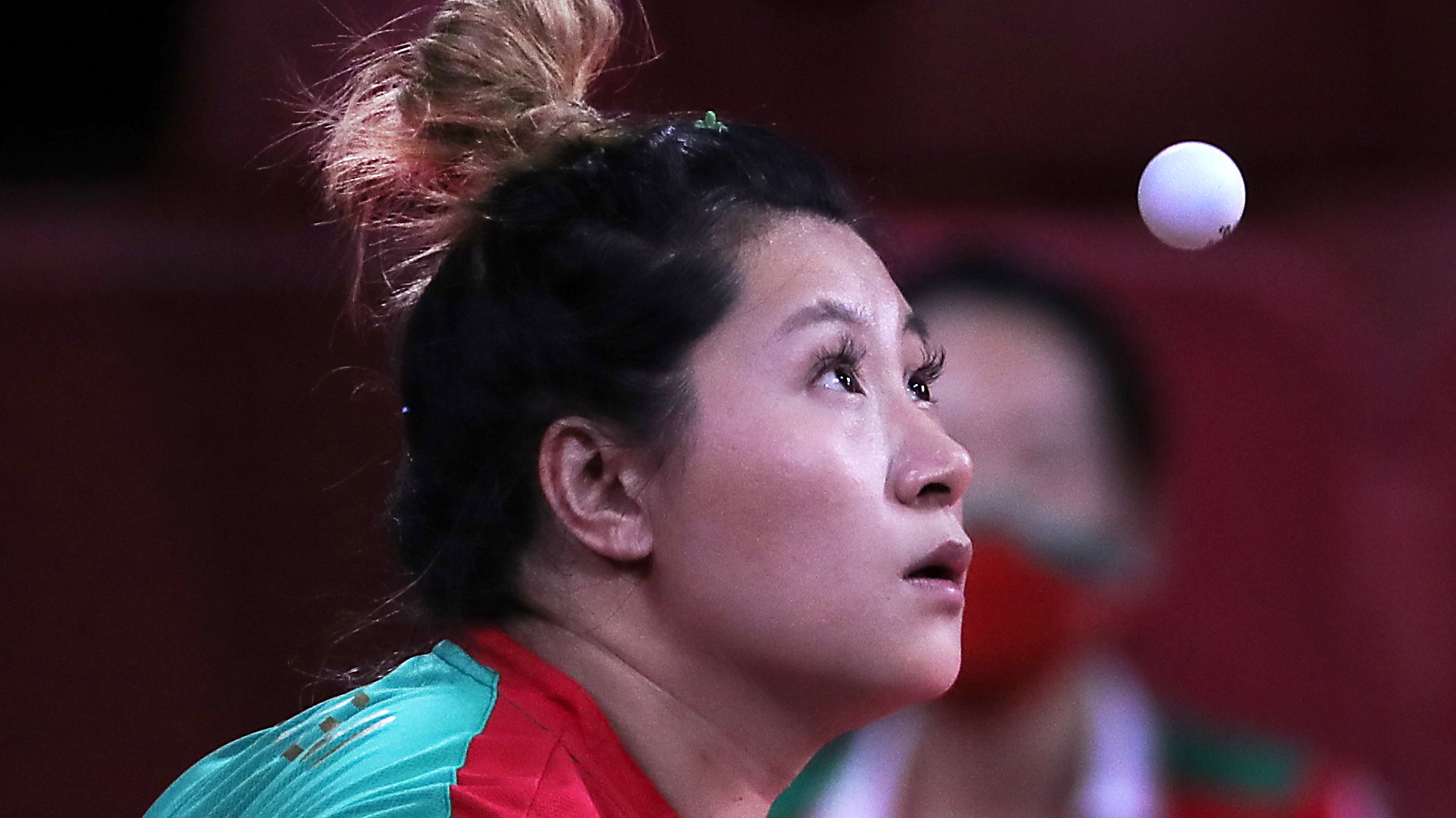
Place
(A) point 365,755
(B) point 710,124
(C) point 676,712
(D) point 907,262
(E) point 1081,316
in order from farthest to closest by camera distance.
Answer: (E) point 1081,316, (D) point 907,262, (B) point 710,124, (C) point 676,712, (A) point 365,755

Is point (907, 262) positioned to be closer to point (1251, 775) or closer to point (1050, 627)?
point (1050, 627)

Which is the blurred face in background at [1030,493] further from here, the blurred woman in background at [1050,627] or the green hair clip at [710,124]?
the green hair clip at [710,124]

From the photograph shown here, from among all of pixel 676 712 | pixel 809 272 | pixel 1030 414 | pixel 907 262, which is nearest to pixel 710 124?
pixel 809 272

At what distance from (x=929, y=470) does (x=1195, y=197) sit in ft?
0.96

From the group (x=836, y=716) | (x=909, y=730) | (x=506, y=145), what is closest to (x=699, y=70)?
(x=909, y=730)

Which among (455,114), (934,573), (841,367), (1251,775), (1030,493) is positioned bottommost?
(1251,775)

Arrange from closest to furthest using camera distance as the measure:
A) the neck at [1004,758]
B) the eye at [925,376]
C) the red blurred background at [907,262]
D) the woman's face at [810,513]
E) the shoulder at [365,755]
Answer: the shoulder at [365,755] < the woman's face at [810,513] < the eye at [925,376] < the neck at [1004,758] < the red blurred background at [907,262]

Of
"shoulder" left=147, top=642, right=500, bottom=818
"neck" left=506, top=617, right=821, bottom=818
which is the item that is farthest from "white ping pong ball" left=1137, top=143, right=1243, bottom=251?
"shoulder" left=147, top=642, right=500, bottom=818

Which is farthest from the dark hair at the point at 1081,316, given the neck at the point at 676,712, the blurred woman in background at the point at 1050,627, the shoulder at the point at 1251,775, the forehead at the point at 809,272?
the neck at the point at 676,712

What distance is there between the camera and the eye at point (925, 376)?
991 millimetres

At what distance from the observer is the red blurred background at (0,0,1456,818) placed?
1952mm

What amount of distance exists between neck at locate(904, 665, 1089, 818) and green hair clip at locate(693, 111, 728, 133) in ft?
3.22

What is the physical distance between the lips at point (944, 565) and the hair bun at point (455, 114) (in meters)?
0.32

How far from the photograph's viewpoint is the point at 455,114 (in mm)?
1035
